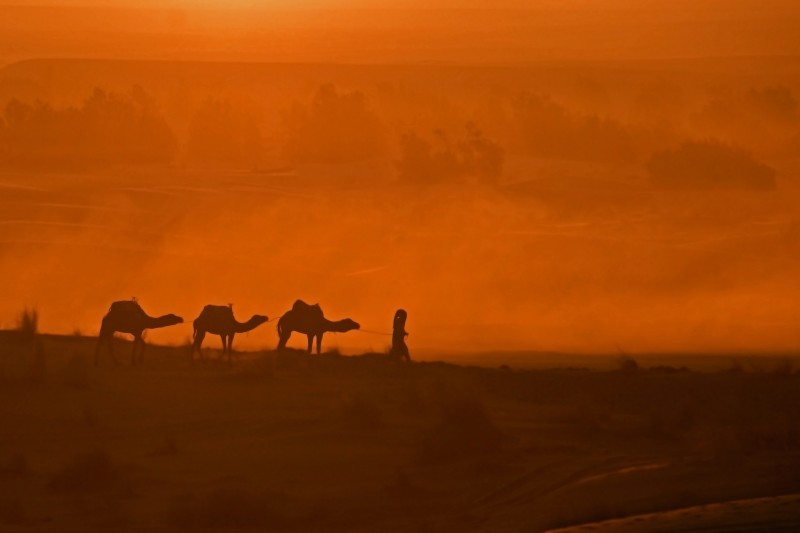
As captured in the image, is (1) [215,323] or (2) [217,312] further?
(2) [217,312]

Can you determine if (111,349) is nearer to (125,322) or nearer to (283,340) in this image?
(125,322)

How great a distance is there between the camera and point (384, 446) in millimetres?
29172

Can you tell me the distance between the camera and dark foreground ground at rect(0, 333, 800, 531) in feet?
82.0

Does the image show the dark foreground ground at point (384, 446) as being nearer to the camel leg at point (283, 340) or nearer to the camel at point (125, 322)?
the camel at point (125, 322)

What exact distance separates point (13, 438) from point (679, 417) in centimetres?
983

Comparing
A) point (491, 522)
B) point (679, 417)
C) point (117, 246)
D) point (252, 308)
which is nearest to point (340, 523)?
point (491, 522)

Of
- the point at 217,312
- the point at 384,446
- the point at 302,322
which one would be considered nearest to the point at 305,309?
the point at 302,322

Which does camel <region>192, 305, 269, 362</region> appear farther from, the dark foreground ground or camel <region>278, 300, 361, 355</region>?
camel <region>278, 300, 361, 355</region>

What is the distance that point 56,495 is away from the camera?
26.3 metres

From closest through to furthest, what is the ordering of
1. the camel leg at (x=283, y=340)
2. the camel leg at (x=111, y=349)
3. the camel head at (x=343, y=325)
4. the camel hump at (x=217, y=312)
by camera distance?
1. the camel leg at (x=111, y=349)
2. the camel hump at (x=217, y=312)
3. the camel leg at (x=283, y=340)
4. the camel head at (x=343, y=325)

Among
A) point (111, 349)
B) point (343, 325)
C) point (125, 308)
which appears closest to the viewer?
point (111, 349)

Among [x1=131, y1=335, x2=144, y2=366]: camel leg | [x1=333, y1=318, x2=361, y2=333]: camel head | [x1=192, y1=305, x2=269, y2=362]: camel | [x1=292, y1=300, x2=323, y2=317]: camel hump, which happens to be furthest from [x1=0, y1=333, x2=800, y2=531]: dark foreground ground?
[x1=333, y1=318, x2=361, y2=333]: camel head

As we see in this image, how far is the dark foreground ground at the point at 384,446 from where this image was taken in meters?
25.0

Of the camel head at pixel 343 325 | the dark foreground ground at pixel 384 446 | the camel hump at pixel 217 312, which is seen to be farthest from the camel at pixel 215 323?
the camel head at pixel 343 325
